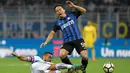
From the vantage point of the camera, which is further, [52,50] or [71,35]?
[52,50]

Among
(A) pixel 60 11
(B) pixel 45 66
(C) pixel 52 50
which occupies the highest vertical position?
(A) pixel 60 11

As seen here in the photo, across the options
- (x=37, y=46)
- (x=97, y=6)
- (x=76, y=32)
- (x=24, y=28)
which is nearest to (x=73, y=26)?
(x=76, y=32)

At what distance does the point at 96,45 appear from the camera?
2845 cm

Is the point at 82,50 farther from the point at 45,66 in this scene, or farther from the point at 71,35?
the point at 45,66

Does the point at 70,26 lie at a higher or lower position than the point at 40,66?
higher

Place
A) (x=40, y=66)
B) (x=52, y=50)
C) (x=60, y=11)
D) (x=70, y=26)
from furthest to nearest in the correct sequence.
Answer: (x=52, y=50), (x=70, y=26), (x=60, y=11), (x=40, y=66)

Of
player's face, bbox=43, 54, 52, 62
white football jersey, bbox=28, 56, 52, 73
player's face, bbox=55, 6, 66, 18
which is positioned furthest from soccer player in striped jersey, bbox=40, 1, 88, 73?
white football jersey, bbox=28, 56, 52, 73

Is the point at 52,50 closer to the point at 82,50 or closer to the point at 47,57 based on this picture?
the point at 82,50

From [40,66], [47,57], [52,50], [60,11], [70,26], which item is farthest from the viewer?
[52,50]

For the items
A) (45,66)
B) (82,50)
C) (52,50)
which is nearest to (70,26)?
(82,50)

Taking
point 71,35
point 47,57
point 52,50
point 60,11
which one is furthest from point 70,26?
point 52,50

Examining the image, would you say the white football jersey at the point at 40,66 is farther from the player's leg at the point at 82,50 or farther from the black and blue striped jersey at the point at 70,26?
the black and blue striped jersey at the point at 70,26

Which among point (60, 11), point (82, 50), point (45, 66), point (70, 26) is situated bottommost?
point (45, 66)

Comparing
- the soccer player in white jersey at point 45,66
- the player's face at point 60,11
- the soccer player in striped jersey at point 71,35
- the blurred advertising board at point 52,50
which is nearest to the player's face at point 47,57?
the soccer player in white jersey at point 45,66
